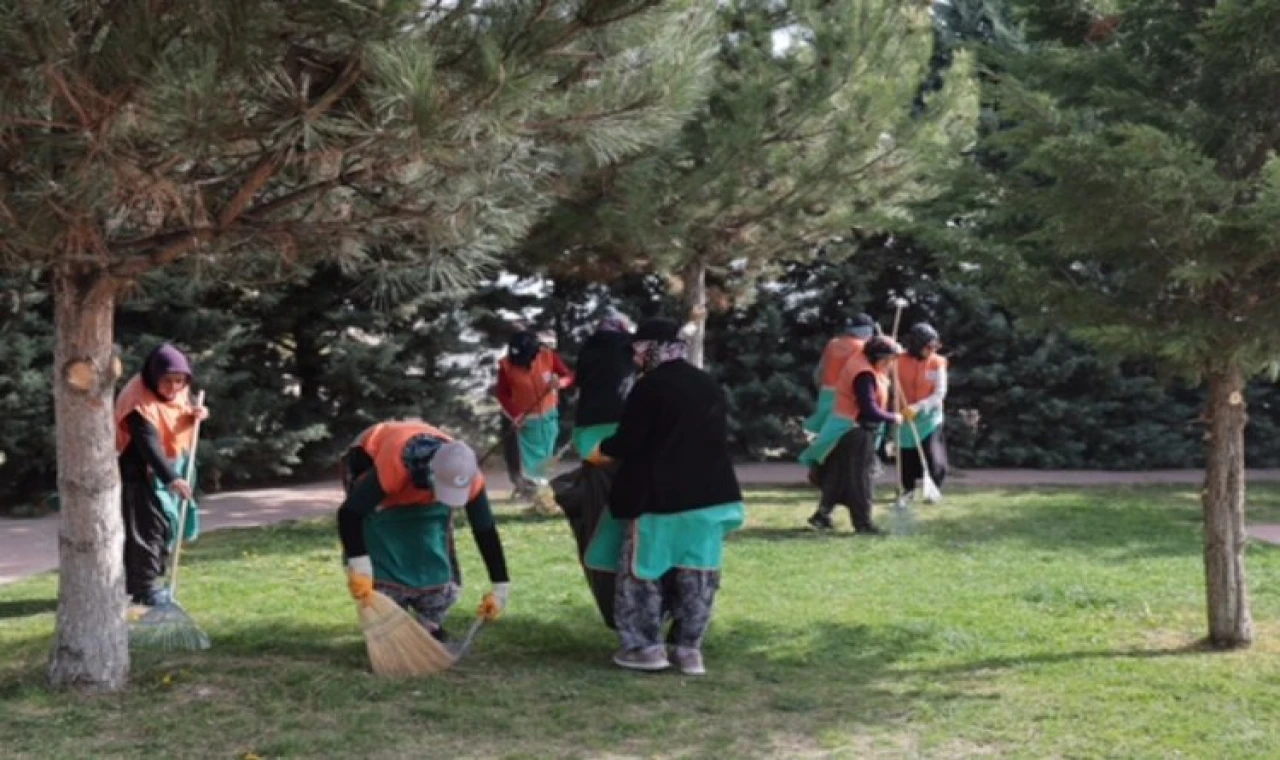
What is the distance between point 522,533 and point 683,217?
2.60 m

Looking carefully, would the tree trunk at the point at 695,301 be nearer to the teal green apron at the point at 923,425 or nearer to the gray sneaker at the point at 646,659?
the teal green apron at the point at 923,425

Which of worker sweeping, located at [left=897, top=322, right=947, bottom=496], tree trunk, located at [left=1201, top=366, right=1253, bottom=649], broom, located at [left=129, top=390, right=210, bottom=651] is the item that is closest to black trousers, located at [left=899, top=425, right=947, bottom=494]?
worker sweeping, located at [left=897, top=322, right=947, bottom=496]

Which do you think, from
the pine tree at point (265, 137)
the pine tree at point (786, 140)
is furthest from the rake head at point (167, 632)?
the pine tree at point (786, 140)

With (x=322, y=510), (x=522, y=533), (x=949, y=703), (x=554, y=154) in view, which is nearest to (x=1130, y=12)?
(x=554, y=154)

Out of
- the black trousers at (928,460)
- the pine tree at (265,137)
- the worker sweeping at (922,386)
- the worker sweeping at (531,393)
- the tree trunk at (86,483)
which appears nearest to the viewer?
the pine tree at (265,137)

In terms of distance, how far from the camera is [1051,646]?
6.13 meters

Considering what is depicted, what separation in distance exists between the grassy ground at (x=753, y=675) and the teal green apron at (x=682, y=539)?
18.7 inches

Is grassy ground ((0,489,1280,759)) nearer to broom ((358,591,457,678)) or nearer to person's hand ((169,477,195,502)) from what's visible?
broom ((358,591,457,678))

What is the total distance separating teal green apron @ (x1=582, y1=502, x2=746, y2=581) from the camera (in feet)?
17.9

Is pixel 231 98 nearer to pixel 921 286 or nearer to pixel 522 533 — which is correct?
pixel 522 533

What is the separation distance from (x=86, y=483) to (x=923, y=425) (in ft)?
23.1

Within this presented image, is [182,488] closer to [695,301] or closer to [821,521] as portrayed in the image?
[821,521]

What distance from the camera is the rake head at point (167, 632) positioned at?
19.2ft

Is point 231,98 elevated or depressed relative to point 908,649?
elevated
